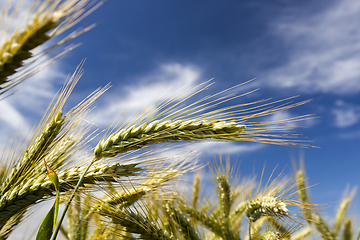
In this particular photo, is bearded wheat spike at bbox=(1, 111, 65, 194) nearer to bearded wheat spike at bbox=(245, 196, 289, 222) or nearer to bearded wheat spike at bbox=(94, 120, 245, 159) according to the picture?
bearded wheat spike at bbox=(94, 120, 245, 159)

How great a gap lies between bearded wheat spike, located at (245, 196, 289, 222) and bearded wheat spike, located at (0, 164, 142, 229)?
108cm

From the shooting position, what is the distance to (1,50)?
0.97 metres

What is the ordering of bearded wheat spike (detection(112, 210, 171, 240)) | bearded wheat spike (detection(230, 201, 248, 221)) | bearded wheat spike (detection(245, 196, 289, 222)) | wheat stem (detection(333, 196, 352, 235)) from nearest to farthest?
bearded wheat spike (detection(112, 210, 171, 240)), bearded wheat spike (detection(245, 196, 289, 222)), bearded wheat spike (detection(230, 201, 248, 221)), wheat stem (detection(333, 196, 352, 235))

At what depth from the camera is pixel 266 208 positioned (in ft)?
6.29

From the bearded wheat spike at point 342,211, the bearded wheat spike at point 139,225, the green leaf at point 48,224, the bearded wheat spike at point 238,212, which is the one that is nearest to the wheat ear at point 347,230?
the bearded wheat spike at point 342,211

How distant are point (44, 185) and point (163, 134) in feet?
2.33

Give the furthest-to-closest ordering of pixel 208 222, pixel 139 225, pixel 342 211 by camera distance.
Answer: pixel 342 211 < pixel 208 222 < pixel 139 225

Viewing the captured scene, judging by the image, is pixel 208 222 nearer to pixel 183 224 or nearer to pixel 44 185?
pixel 183 224

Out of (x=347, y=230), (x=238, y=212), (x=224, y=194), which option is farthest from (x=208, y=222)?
(x=347, y=230)

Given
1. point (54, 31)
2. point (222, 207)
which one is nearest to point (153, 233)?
point (222, 207)

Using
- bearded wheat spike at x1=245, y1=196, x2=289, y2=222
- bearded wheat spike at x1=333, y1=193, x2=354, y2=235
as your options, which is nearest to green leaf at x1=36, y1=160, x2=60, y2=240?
bearded wheat spike at x1=245, y1=196, x2=289, y2=222

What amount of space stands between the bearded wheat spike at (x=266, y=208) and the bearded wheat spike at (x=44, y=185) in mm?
1081

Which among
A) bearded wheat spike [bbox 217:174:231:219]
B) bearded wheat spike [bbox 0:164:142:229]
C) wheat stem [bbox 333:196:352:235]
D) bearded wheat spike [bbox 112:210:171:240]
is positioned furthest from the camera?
wheat stem [bbox 333:196:352:235]

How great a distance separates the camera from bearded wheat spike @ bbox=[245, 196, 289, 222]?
71.0 inches
